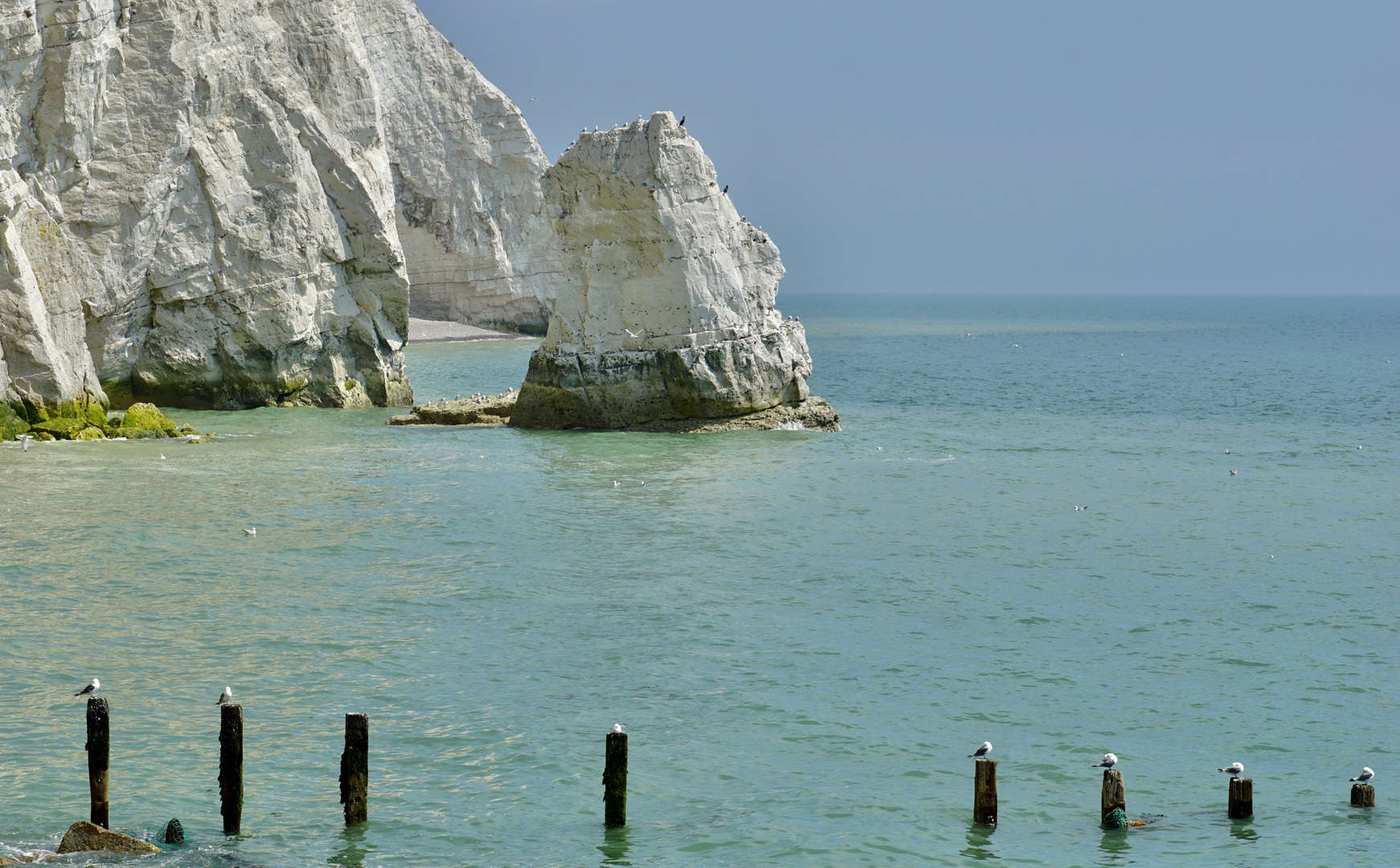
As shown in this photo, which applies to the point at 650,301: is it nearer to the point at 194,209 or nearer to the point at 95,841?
the point at 194,209

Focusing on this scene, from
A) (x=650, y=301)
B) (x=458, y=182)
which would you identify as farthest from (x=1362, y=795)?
(x=458, y=182)

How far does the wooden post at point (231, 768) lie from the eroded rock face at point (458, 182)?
78.2 metres

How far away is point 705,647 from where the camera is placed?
16766 millimetres

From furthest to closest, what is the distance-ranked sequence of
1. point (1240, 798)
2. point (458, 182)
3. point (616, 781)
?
point (458, 182) → point (1240, 798) → point (616, 781)

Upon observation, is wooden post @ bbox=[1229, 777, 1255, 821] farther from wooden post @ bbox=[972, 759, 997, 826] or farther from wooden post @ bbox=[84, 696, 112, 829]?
wooden post @ bbox=[84, 696, 112, 829]

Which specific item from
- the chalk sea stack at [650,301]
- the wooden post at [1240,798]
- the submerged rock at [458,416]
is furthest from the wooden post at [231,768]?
the submerged rock at [458,416]

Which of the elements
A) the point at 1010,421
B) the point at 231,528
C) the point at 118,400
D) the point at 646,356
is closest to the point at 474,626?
the point at 231,528

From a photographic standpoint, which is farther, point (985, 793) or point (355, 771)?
point (985, 793)

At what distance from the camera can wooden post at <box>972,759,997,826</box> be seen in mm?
11266

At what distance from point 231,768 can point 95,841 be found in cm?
113

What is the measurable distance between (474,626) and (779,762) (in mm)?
5947

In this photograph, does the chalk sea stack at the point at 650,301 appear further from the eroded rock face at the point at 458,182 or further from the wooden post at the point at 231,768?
the eroded rock face at the point at 458,182

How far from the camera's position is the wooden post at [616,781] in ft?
36.0

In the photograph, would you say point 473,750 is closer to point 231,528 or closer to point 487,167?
point 231,528
